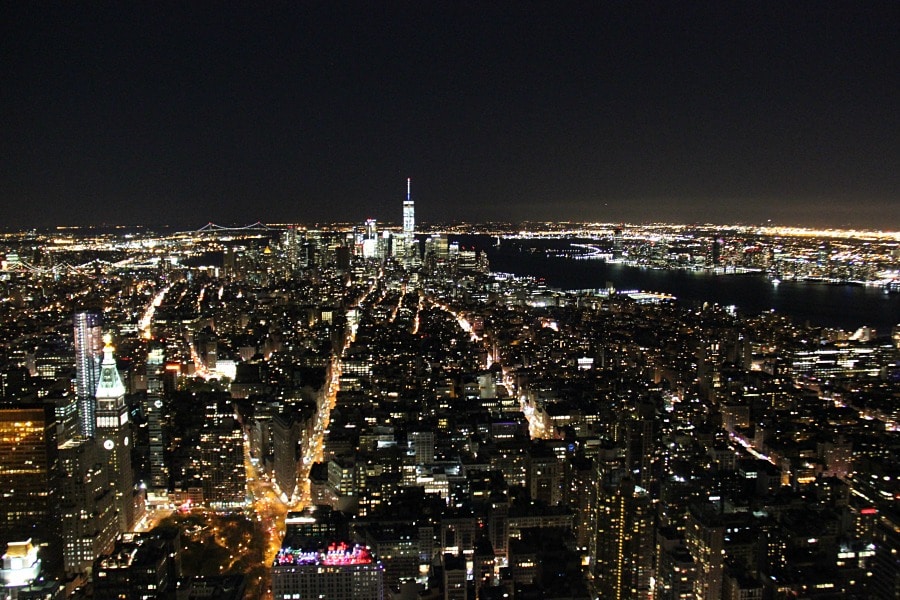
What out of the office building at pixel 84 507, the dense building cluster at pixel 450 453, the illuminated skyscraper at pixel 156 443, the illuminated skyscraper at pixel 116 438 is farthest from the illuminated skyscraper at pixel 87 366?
the office building at pixel 84 507

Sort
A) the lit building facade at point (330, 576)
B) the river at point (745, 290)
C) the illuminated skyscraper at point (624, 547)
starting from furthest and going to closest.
→ the river at point (745, 290) < the illuminated skyscraper at point (624, 547) < the lit building facade at point (330, 576)

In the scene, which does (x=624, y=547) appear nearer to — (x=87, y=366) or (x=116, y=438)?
(x=116, y=438)

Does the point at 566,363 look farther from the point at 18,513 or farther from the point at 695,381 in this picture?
the point at 18,513

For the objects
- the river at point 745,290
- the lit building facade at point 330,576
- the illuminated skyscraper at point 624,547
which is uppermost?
the river at point 745,290

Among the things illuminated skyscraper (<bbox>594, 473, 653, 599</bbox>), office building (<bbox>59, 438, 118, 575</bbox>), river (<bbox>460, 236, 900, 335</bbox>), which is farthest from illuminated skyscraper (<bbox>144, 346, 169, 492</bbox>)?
river (<bbox>460, 236, 900, 335</bbox>)

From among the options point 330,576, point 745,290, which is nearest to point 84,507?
point 330,576

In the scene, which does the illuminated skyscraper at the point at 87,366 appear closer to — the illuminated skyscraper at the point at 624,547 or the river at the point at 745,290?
the illuminated skyscraper at the point at 624,547
